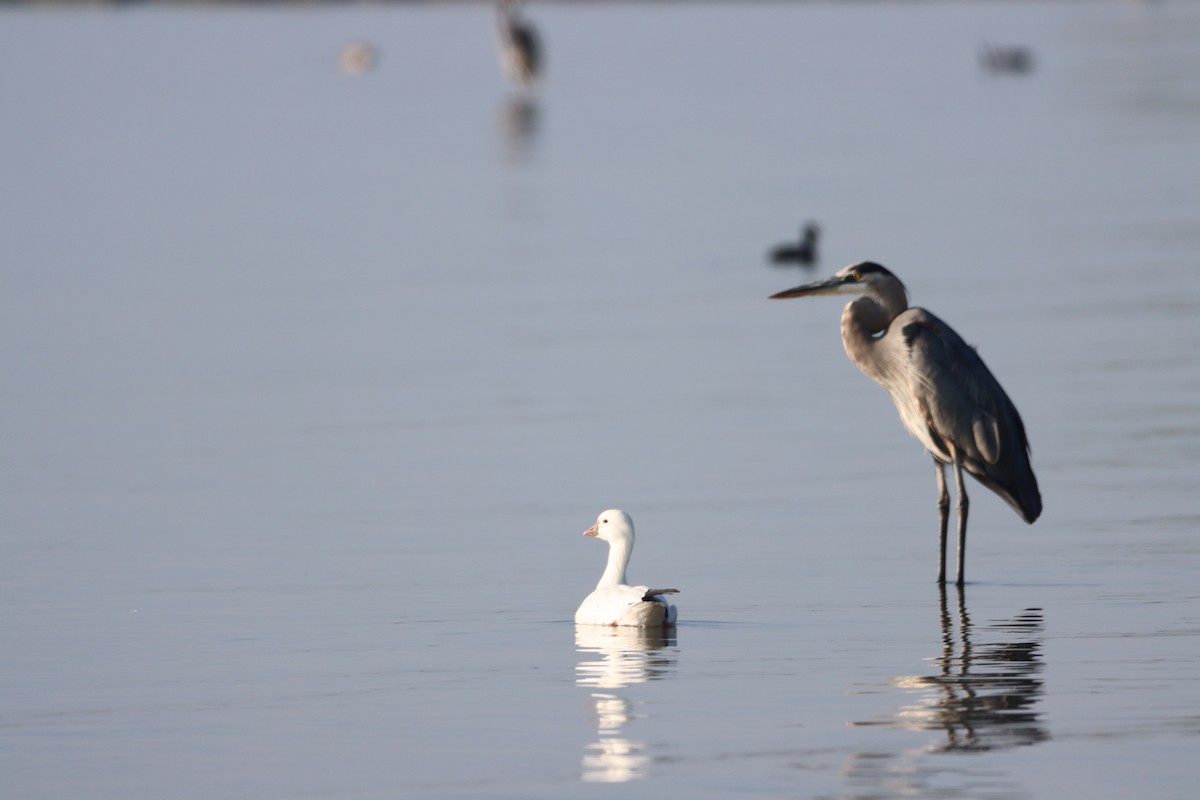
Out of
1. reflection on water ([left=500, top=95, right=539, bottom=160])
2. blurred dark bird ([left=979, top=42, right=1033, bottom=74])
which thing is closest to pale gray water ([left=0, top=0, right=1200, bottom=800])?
reflection on water ([left=500, top=95, right=539, bottom=160])

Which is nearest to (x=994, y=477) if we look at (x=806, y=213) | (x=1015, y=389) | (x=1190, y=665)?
(x=1190, y=665)

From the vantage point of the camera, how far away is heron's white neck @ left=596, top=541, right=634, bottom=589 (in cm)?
986

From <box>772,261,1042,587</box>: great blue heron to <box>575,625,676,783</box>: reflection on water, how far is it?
168 centimetres

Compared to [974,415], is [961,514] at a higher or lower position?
lower

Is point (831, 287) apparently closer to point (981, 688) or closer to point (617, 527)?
point (617, 527)

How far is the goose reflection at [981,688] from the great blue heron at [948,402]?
92cm

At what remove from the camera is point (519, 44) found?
55.1 meters

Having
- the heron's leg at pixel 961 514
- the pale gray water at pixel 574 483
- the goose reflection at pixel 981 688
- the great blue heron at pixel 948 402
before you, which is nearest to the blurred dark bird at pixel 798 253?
the pale gray water at pixel 574 483

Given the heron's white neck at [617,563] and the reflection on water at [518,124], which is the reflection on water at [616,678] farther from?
the reflection on water at [518,124]

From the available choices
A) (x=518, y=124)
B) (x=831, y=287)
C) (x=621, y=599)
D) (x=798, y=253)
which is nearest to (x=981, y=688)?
(x=621, y=599)

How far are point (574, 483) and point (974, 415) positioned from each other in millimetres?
3227

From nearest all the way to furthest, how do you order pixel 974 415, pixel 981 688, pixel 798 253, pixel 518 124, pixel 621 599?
pixel 981 688 → pixel 621 599 → pixel 974 415 → pixel 798 253 → pixel 518 124

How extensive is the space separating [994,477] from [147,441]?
629cm

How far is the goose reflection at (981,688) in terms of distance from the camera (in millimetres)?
7664
